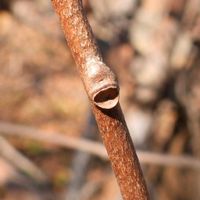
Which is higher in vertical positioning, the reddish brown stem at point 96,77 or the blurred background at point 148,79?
the blurred background at point 148,79

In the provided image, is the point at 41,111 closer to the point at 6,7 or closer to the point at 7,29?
the point at 7,29

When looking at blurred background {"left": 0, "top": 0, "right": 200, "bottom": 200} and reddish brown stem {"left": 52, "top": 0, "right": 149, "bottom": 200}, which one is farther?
blurred background {"left": 0, "top": 0, "right": 200, "bottom": 200}

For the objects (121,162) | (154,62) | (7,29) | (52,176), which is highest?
(7,29)

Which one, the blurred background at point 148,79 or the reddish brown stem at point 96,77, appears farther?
the blurred background at point 148,79

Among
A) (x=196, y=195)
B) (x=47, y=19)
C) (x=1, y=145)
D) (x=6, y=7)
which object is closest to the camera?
(x=6, y=7)

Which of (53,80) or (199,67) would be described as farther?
(53,80)

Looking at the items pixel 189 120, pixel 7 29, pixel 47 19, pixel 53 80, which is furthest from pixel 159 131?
pixel 7 29

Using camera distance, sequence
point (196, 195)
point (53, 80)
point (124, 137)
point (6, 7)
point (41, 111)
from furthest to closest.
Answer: point (41, 111) < point (53, 80) < point (196, 195) < point (6, 7) < point (124, 137)

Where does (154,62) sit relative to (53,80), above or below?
below
